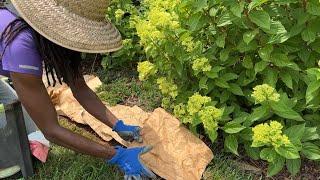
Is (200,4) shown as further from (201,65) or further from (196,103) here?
(196,103)

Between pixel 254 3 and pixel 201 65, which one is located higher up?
pixel 254 3

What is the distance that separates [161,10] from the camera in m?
2.82

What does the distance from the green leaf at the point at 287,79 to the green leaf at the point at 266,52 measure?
0.18 m

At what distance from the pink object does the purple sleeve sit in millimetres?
753

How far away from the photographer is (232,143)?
9.35ft

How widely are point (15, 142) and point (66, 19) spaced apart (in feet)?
2.88

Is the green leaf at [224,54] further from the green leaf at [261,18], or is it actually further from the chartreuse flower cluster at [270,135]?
the chartreuse flower cluster at [270,135]

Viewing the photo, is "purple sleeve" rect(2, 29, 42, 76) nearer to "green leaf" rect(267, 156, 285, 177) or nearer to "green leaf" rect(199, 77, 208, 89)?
"green leaf" rect(199, 77, 208, 89)

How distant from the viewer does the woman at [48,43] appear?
2357 millimetres

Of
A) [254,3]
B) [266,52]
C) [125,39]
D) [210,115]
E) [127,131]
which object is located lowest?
[127,131]

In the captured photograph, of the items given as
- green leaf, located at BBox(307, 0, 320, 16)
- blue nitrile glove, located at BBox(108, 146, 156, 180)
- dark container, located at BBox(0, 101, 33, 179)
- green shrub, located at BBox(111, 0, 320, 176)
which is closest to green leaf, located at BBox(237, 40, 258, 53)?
green shrub, located at BBox(111, 0, 320, 176)

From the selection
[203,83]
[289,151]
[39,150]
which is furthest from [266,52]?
[39,150]

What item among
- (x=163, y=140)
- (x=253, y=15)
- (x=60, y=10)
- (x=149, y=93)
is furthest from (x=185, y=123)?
(x=60, y=10)

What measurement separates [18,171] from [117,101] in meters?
1.01
